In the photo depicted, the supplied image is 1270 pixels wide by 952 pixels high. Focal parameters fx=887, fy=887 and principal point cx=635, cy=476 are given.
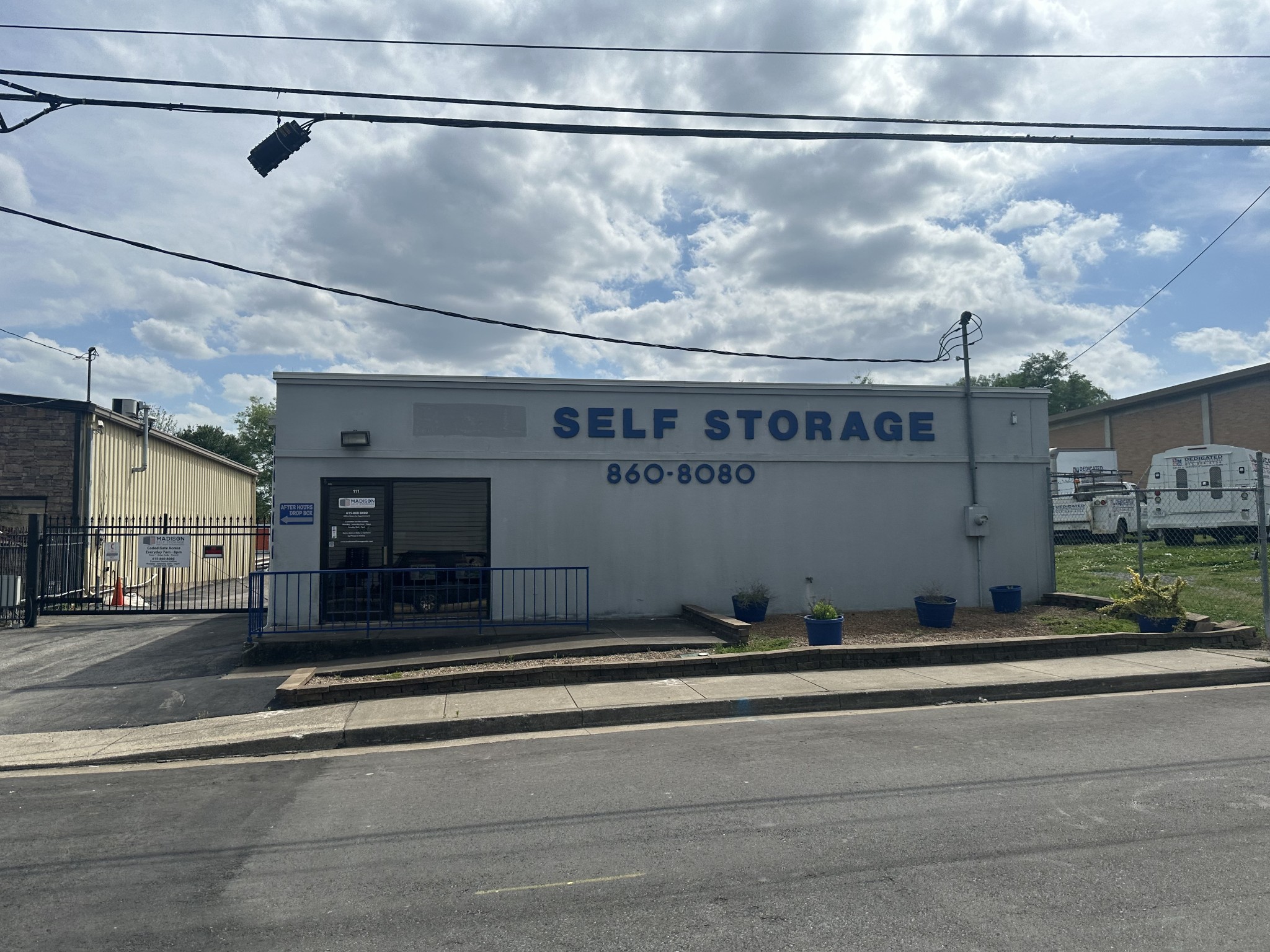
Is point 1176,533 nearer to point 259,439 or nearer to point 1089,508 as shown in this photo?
point 1089,508

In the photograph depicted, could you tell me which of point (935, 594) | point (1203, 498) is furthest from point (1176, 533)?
point (935, 594)

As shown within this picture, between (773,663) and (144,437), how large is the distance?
21.3 m

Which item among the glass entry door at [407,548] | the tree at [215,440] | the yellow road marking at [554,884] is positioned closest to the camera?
the yellow road marking at [554,884]

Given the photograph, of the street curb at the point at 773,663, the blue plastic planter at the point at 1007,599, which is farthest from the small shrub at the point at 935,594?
the street curb at the point at 773,663

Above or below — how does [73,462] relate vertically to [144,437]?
below

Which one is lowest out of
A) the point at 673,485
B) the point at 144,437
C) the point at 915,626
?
the point at 915,626

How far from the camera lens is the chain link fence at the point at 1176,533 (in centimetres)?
1633

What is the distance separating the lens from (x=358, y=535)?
13.7 metres

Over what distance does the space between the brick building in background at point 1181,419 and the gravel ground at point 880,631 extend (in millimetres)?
25613

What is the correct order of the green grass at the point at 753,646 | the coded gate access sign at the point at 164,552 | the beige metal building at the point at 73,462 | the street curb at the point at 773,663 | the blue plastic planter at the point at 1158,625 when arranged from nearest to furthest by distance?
the street curb at the point at 773,663
the green grass at the point at 753,646
the blue plastic planter at the point at 1158,625
the coded gate access sign at the point at 164,552
the beige metal building at the point at 73,462

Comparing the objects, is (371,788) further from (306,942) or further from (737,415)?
(737,415)

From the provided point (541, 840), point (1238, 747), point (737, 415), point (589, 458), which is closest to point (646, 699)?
point (541, 840)

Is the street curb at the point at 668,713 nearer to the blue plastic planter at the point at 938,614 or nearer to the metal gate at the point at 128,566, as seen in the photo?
the blue plastic planter at the point at 938,614

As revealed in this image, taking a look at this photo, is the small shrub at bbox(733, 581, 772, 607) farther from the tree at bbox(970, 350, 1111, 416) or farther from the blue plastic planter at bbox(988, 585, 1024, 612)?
the tree at bbox(970, 350, 1111, 416)
